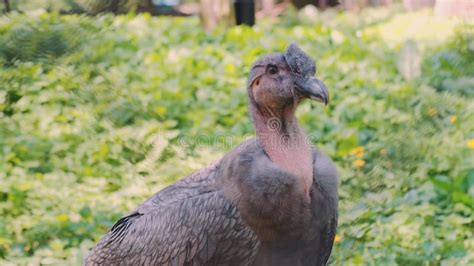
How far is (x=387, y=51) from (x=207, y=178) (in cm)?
447

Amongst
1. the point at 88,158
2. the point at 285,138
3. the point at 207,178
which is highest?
the point at 285,138

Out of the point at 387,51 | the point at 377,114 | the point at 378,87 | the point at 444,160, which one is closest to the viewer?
the point at 444,160

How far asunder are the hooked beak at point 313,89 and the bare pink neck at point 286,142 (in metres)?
0.15

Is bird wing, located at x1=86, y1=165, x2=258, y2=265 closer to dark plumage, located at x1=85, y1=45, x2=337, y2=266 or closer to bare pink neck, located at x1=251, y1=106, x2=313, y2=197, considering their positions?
dark plumage, located at x1=85, y1=45, x2=337, y2=266

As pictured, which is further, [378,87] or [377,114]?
[378,87]

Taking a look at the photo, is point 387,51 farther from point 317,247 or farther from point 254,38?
point 317,247

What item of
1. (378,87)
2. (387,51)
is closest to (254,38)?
(387,51)

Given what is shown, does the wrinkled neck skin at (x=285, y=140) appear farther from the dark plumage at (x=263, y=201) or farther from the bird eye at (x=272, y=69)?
the bird eye at (x=272, y=69)

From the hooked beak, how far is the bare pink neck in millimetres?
153

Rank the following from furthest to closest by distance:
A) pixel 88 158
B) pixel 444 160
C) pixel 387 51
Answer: pixel 387 51, pixel 88 158, pixel 444 160

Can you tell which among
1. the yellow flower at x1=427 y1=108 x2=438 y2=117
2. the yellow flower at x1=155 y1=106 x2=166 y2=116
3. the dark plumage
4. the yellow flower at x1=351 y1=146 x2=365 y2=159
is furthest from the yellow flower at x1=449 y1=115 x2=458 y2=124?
the dark plumage

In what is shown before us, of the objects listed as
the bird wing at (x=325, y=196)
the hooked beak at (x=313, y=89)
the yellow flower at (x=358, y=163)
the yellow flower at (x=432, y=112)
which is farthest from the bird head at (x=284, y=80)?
the yellow flower at (x=358, y=163)

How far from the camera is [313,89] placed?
2.46 m

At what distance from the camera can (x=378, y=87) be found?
5.95m
